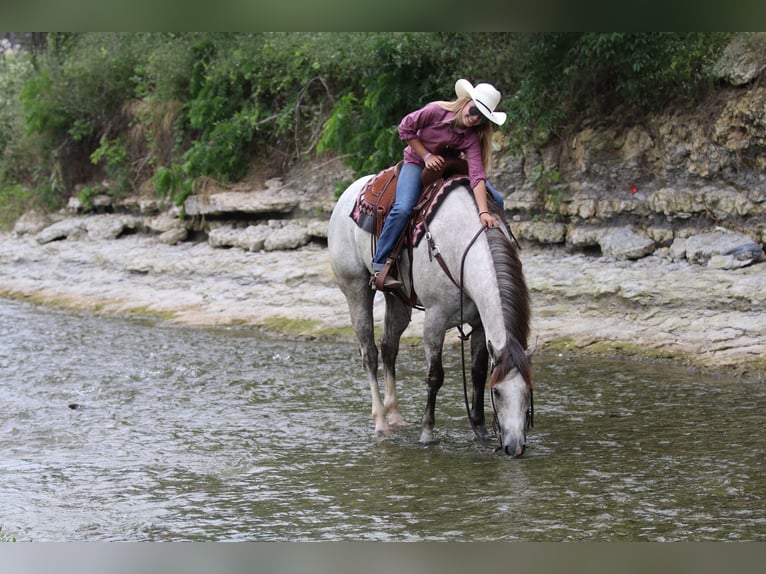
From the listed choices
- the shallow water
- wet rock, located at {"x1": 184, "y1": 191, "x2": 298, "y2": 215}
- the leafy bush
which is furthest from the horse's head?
wet rock, located at {"x1": 184, "y1": 191, "x2": 298, "y2": 215}

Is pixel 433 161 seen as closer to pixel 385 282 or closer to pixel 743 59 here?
pixel 385 282

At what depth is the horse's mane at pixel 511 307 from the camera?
19.4ft

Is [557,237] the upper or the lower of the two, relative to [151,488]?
upper

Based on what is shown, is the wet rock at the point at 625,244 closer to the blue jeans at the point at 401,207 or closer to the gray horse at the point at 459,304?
the gray horse at the point at 459,304

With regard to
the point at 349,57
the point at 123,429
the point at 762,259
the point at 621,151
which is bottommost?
the point at 123,429

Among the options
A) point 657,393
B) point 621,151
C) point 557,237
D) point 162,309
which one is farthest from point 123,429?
point 621,151

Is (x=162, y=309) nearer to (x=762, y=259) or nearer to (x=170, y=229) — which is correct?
(x=170, y=229)

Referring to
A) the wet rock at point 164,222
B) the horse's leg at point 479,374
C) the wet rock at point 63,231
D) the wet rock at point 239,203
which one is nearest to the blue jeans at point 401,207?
the horse's leg at point 479,374

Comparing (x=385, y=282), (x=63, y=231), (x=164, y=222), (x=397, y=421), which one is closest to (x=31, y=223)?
(x=63, y=231)

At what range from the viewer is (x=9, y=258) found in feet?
65.7

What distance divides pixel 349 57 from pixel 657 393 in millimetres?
10253

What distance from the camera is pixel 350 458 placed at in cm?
666

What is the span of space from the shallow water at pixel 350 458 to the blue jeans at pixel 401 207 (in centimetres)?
155

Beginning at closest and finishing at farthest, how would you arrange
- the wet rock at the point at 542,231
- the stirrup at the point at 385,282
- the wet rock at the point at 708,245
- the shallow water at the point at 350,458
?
the shallow water at the point at 350,458, the stirrup at the point at 385,282, the wet rock at the point at 708,245, the wet rock at the point at 542,231
